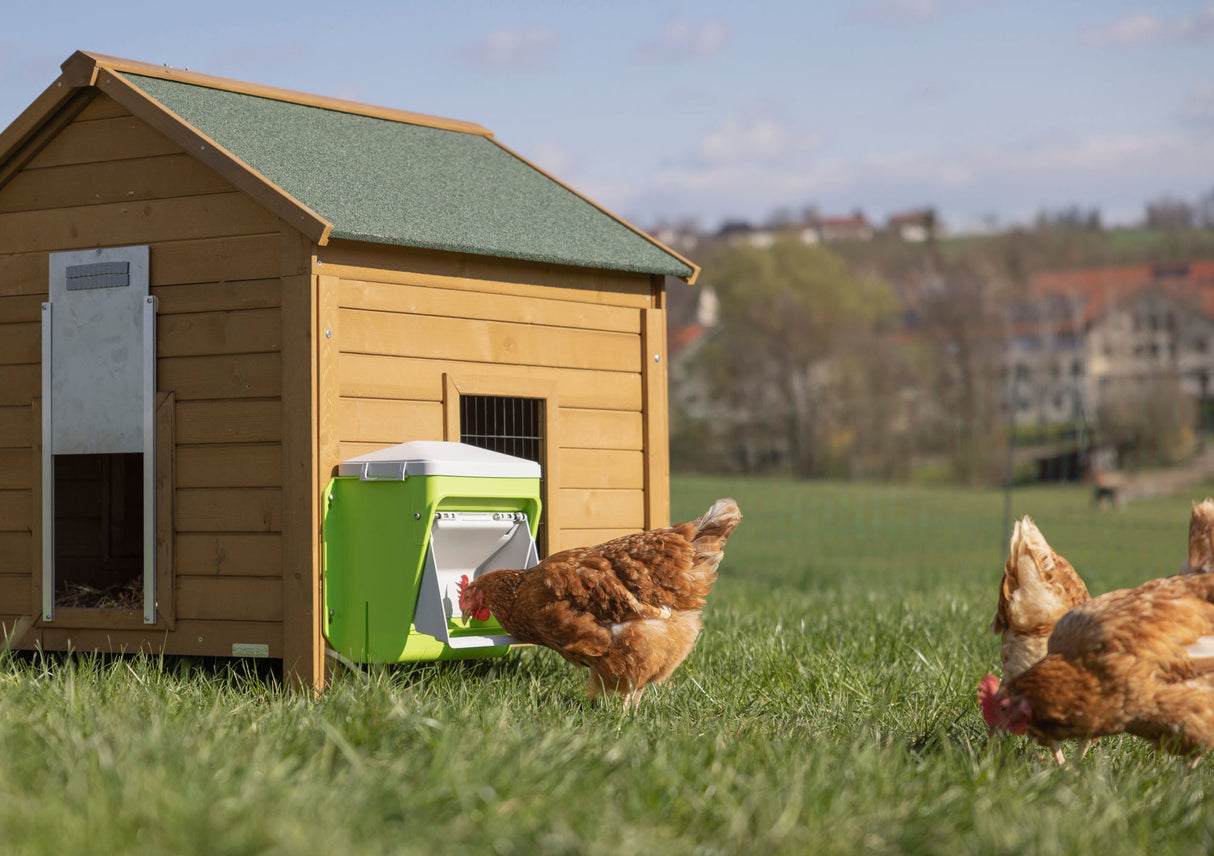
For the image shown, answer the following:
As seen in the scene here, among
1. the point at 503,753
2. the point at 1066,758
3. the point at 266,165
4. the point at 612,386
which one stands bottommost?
the point at 1066,758

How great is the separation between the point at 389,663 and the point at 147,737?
2.04 meters

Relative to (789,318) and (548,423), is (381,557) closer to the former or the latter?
(548,423)

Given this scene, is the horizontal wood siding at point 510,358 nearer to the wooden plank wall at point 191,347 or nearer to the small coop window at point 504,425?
the small coop window at point 504,425

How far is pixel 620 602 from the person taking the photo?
5.24 metres

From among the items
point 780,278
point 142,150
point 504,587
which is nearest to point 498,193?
point 142,150

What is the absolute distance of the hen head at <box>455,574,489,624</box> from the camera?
18.0 ft

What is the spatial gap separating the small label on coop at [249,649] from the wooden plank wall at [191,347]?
1.2 inches

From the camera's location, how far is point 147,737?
349cm

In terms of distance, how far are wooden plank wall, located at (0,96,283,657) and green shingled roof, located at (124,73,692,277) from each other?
0.91ft

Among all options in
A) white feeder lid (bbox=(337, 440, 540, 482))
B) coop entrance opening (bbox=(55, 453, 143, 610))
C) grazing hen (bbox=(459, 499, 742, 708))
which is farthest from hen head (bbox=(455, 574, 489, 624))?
coop entrance opening (bbox=(55, 453, 143, 610))

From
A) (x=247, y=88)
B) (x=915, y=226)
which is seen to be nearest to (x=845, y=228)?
(x=915, y=226)

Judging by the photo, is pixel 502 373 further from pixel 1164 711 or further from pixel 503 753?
pixel 1164 711

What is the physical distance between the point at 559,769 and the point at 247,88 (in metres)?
4.48

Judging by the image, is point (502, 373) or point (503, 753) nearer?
point (503, 753)
